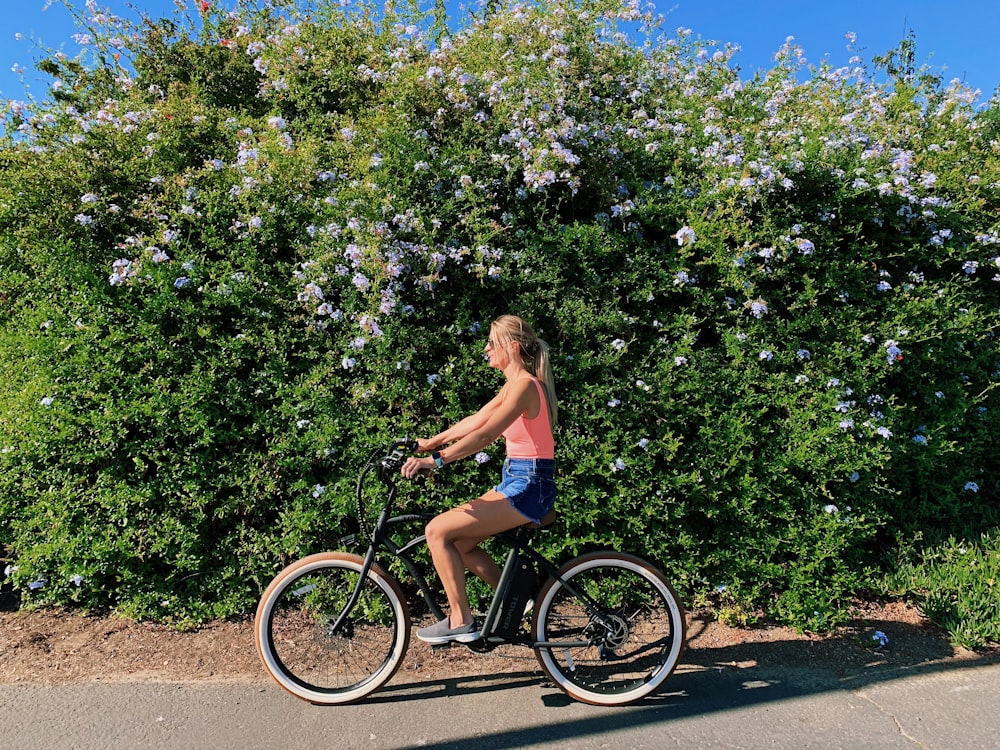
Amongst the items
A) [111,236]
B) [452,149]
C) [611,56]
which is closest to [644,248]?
[452,149]

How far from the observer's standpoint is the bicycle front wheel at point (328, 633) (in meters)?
3.18

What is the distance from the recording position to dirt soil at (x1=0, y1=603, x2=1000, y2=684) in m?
3.47

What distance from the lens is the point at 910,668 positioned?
3592mm

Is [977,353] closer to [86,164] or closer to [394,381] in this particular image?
[394,381]

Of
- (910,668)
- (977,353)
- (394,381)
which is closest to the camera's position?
(910,668)

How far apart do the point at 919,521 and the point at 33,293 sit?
585 cm

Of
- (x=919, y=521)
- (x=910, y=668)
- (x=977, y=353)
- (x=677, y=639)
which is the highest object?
(x=977, y=353)

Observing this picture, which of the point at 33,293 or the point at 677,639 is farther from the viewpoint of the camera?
the point at 33,293

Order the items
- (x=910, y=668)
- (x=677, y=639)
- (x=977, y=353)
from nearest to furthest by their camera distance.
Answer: (x=677, y=639) < (x=910, y=668) < (x=977, y=353)

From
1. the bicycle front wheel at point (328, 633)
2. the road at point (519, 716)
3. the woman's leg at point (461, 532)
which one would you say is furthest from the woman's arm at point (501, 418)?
the road at point (519, 716)

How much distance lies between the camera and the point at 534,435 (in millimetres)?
3072

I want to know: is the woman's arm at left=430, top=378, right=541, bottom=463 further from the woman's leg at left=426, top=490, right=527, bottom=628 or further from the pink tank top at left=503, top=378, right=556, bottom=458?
the woman's leg at left=426, top=490, right=527, bottom=628

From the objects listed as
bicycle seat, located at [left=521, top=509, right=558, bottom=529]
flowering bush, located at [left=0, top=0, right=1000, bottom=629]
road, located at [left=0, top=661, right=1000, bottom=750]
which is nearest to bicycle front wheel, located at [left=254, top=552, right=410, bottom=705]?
road, located at [left=0, top=661, right=1000, bottom=750]

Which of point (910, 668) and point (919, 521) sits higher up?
point (919, 521)
